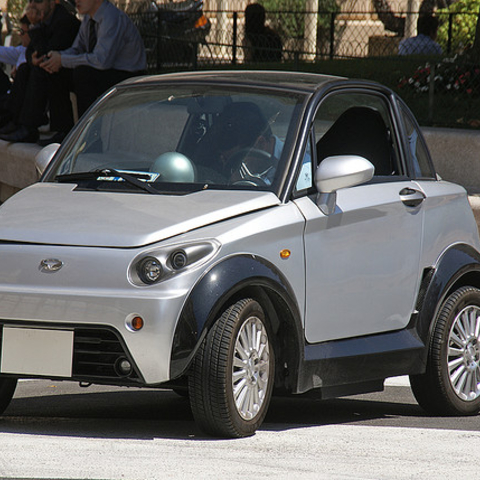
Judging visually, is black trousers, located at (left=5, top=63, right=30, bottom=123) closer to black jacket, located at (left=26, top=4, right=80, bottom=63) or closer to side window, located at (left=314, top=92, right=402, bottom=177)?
black jacket, located at (left=26, top=4, right=80, bottom=63)

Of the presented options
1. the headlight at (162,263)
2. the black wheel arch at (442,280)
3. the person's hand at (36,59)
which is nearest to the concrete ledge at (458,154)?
the person's hand at (36,59)

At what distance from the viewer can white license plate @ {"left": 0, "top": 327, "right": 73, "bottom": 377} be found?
204 inches

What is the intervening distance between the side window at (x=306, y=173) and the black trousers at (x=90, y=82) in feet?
23.7

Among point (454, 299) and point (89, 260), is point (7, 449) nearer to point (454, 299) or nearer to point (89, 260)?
point (89, 260)

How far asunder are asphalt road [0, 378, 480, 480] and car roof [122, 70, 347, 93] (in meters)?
1.68

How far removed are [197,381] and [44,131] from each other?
40.5 ft

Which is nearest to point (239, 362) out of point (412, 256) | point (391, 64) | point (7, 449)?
point (7, 449)

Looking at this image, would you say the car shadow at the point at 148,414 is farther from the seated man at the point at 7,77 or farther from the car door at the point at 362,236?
the seated man at the point at 7,77

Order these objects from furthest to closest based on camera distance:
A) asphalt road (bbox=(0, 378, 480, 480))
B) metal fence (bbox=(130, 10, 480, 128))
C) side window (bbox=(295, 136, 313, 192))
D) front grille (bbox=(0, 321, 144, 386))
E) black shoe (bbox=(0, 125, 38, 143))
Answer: black shoe (bbox=(0, 125, 38, 143)) < metal fence (bbox=(130, 10, 480, 128)) < side window (bbox=(295, 136, 313, 192)) < front grille (bbox=(0, 321, 144, 386)) < asphalt road (bbox=(0, 378, 480, 480))

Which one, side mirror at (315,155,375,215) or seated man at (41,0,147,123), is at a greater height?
side mirror at (315,155,375,215)

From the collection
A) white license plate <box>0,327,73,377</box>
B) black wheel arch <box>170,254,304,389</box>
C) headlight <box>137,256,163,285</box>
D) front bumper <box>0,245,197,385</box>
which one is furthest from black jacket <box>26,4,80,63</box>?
headlight <box>137,256,163,285</box>

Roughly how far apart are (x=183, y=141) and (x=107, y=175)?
425 mm

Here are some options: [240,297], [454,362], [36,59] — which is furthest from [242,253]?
[36,59]

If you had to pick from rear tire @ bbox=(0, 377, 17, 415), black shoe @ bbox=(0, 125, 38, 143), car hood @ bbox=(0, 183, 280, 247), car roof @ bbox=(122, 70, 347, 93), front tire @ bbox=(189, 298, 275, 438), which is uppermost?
car roof @ bbox=(122, 70, 347, 93)
